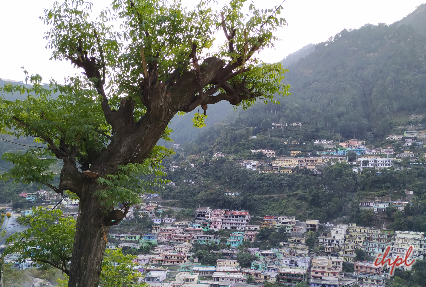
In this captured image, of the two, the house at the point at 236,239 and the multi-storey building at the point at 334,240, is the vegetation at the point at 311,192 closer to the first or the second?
the multi-storey building at the point at 334,240

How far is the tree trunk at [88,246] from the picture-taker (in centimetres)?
154

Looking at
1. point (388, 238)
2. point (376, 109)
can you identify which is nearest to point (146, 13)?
point (388, 238)

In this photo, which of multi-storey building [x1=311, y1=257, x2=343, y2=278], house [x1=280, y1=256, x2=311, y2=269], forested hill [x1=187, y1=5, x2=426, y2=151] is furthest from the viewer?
forested hill [x1=187, y1=5, x2=426, y2=151]

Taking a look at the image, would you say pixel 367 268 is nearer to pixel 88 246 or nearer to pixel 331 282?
pixel 331 282

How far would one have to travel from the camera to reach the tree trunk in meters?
1.54

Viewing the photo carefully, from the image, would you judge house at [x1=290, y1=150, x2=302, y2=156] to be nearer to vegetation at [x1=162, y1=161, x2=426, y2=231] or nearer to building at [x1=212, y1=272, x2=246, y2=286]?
vegetation at [x1=162, y1=161, x2=426, y2=231]

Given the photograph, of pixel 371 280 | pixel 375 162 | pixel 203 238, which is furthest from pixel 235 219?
pixel 375 162

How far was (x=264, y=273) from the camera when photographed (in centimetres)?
1588

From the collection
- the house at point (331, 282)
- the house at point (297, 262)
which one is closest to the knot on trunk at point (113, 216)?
the house at point (331, 282)

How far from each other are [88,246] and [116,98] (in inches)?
36.7

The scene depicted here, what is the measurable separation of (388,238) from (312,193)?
5.65 metres

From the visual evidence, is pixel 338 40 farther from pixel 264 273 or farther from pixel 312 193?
pixel 264 273

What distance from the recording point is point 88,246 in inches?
61.1

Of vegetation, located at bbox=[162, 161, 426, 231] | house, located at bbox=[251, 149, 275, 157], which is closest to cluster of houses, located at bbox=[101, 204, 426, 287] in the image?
vegetation, located at bbox=[162, 161, 426, 231]
